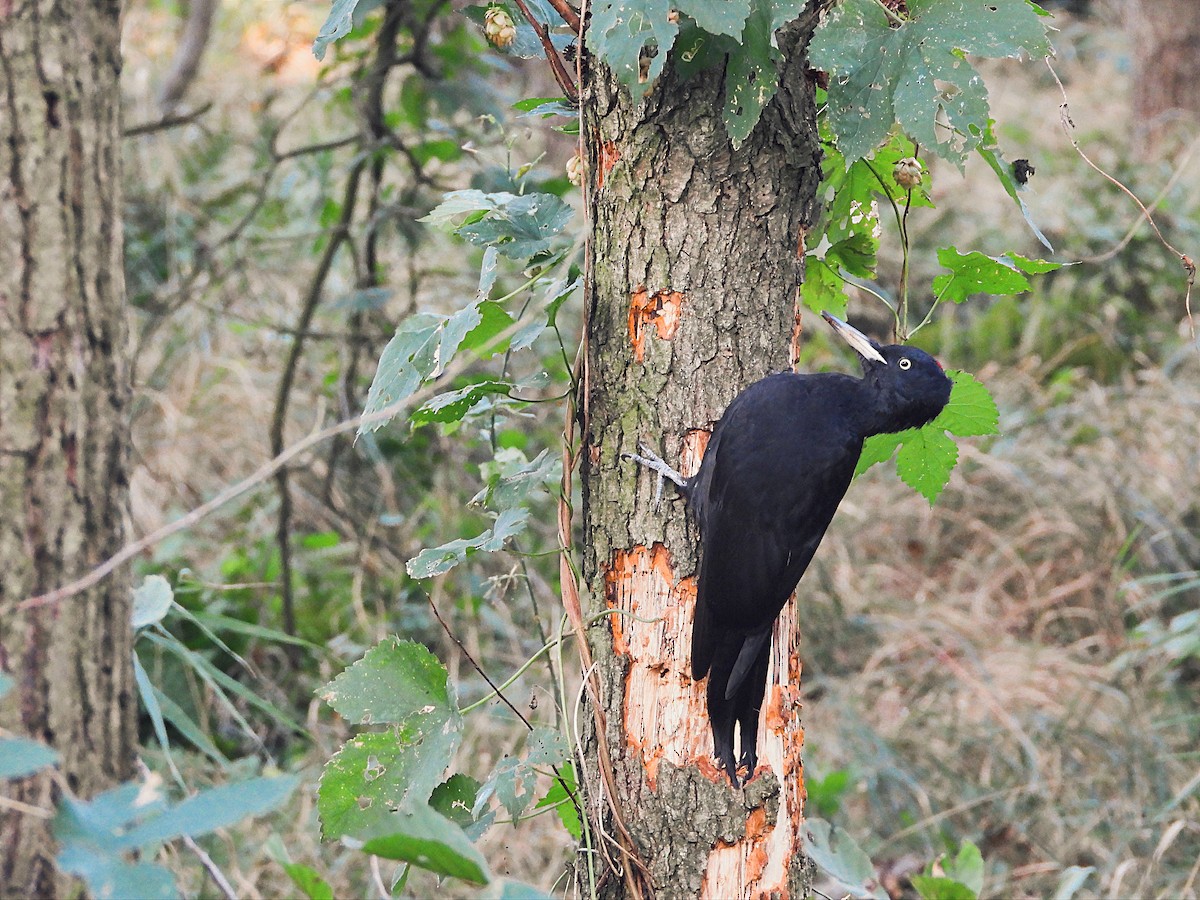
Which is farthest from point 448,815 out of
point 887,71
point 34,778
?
point 887,71

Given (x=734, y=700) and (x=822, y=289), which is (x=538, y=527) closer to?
(x=822, y=289)

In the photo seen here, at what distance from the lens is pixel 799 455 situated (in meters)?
1.77

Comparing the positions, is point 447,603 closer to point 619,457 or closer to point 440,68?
point 440,68

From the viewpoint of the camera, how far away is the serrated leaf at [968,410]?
1.89m

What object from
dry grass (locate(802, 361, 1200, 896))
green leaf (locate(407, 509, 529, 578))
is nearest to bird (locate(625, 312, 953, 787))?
green leaf (locate(407, 509, 529, 578))

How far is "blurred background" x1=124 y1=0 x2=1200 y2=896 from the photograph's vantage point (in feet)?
10.1

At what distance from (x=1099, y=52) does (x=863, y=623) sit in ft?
28.3

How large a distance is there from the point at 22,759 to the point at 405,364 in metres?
0.88

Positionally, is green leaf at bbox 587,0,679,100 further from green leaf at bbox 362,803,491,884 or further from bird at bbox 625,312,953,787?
green leaf at bbox 362,803,491,884

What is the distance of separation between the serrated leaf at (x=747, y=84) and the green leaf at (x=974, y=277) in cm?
48

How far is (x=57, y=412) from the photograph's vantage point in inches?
71.3

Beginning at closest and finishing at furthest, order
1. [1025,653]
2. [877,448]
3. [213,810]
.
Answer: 1. [213,810]
2. [877,448]
3. [1025,653]

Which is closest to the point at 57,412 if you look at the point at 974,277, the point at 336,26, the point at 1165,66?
the point at 336,26

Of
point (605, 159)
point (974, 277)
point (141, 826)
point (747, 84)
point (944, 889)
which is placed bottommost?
point (944, 889)
